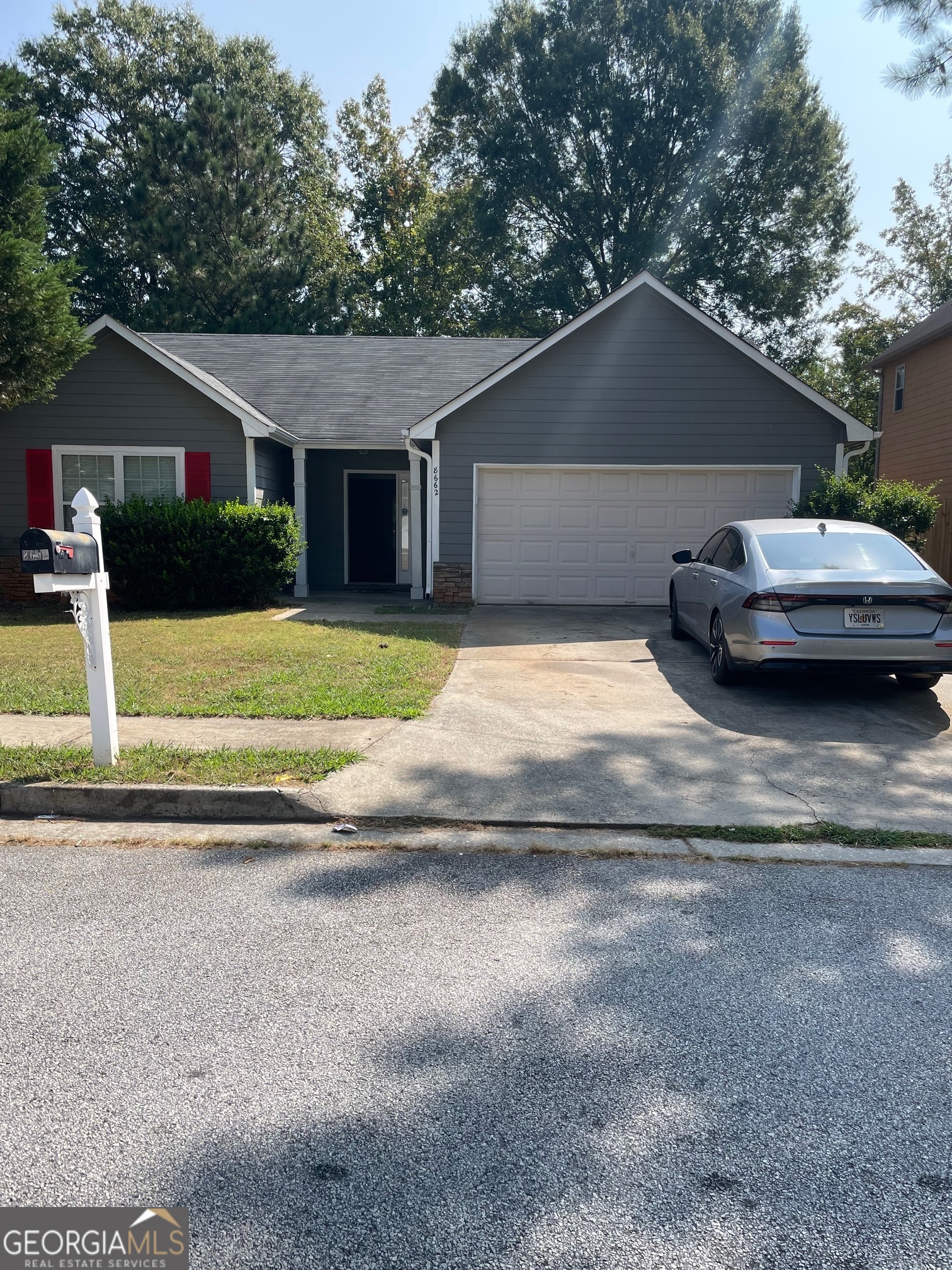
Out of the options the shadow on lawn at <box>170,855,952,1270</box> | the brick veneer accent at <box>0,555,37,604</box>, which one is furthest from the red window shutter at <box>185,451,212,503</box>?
the shadow on lawn at <box>170,855,952,1270</box>

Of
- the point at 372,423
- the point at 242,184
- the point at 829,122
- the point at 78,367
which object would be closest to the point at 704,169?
the point at 829,122

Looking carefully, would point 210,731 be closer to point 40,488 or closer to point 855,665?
point 855,665

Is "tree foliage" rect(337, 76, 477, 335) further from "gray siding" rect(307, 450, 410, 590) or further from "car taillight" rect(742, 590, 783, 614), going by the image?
"car taillight" rect(742, 590, 783, 614)

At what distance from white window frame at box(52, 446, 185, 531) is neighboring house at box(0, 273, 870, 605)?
0.03 meters

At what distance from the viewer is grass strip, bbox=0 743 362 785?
552cm

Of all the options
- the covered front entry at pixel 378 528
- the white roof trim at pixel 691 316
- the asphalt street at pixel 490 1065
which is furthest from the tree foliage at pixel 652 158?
the asphalt street at pixel 490 1065

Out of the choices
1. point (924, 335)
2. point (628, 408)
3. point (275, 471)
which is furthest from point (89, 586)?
point (924, 335)

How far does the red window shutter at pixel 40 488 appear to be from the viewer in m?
15.4

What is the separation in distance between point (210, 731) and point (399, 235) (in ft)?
117

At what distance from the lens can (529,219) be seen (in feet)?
119

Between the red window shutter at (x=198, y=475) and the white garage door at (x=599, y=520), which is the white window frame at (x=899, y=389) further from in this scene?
the red window shutter at (x=198, y=475)

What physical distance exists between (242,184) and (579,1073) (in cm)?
3568

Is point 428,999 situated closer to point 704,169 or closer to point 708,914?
point 708,914

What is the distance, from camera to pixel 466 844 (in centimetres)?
488
